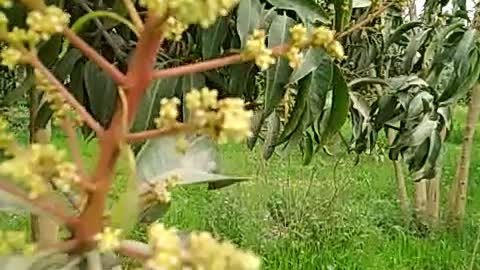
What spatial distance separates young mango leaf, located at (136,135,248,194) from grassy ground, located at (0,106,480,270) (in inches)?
105

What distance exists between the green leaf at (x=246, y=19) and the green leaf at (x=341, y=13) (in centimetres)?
10

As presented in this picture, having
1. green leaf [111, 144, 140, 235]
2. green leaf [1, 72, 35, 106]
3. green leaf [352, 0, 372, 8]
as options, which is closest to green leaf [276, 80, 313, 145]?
green leaf [1, 72, 35, 106]

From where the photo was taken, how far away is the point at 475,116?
3.46 metres

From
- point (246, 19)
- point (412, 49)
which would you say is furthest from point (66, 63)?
point (412, 49)

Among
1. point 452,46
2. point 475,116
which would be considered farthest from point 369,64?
point 475,116

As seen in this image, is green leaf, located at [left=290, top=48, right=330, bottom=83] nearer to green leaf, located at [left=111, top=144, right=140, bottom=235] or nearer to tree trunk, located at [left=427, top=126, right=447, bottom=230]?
green leaf, located at [left=111, top=144, right=140, bottom=235]

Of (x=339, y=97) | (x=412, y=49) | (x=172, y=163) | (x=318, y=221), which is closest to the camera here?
(x=172, y=163)

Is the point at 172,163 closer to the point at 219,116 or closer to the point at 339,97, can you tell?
the point at 219,116

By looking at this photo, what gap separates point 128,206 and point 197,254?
103 millimetres

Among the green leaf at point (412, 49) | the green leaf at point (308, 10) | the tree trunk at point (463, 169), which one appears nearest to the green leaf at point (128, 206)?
the green leaf at point (308, 10)

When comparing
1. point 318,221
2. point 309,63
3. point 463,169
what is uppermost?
point 309,63

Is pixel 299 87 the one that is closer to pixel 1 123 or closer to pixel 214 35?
pixel 214 35

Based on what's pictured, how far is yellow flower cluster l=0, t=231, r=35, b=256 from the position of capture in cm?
38

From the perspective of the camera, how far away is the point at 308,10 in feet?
2.85
